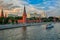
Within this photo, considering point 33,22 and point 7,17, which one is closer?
point 7,17

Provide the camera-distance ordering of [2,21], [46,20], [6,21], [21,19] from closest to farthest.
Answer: [2,21] → [6,21] → [21,19] → [46,20]

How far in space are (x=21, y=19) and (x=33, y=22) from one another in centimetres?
266

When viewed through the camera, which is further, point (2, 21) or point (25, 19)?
point (25, 19)

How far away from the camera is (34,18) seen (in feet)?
70.1

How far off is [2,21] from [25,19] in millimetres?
6223

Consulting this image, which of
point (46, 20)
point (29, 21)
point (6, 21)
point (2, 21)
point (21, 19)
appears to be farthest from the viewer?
point (46, 20)

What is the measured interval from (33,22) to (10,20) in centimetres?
630

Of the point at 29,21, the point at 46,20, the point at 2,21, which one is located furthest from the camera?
the point at 46,20

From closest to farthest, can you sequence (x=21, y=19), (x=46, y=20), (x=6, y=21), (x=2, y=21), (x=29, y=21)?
(x=2, y=21) → (x=6, y=21) → (x=21, y=19) → (x=29, y=21) → (x=46, y=20)

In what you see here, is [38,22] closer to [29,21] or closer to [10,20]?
[29,21]

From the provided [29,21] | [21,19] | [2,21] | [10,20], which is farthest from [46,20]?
[2,21]

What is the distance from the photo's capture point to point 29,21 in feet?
67.2

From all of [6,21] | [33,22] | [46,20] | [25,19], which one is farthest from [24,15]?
[6,21]

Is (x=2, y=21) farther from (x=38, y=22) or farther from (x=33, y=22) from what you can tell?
(x=38, y=22)
